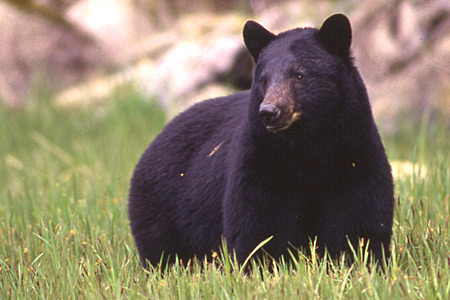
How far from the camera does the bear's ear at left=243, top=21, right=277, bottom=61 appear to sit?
12.4ft

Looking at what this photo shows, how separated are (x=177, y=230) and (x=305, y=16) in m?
7.70

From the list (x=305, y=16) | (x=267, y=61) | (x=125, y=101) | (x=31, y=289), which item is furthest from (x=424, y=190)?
(x=305, y=16)

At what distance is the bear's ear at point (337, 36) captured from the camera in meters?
3.60

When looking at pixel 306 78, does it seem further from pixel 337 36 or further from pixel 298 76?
pixel 337 36

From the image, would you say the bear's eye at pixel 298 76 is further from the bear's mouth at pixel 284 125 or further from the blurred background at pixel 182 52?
the blurred background at pixel 182 52

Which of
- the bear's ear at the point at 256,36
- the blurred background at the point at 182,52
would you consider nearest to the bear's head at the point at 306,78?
the bear's ear at the point at 256,36

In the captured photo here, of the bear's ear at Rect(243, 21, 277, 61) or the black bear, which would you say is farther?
the bear's ear at Rect(243, 21, 277, 61)

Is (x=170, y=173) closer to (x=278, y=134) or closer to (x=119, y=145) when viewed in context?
(x=278, y=134)

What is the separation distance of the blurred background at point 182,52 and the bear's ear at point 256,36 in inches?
152

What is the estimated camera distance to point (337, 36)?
3.61 metres

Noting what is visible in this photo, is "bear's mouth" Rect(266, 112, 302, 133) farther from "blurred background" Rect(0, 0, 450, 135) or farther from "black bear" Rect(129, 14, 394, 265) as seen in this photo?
"blurred background" Rect(0, 0, 450, 135)

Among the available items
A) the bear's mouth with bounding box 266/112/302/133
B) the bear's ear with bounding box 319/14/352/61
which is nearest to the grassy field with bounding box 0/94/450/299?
the bear's mouth with bounding box 266/112/302/133

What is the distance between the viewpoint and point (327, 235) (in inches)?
142

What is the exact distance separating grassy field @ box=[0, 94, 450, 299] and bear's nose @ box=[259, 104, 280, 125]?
2.09 feet
